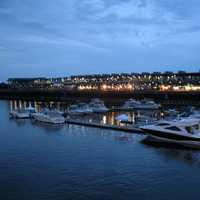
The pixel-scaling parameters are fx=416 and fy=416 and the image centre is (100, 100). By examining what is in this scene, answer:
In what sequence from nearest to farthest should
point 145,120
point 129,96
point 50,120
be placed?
point 145,120 < point 50,120 < point 129,96

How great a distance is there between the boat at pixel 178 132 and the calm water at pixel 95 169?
3.51ft

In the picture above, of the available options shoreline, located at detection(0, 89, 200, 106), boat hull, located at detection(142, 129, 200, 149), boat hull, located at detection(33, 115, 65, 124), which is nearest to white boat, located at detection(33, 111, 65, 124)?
boat hull, located at detection(33, 115, 65, 124)

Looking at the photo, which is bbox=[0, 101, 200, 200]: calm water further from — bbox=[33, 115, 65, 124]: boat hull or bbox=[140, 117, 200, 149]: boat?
bbox=[33, 115, 65, 124]: boat hull

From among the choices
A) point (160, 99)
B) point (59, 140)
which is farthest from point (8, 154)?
point (160, 99)

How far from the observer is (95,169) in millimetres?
24406

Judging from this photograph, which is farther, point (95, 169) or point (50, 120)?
point (50, 120)

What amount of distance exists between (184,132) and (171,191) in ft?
36.0

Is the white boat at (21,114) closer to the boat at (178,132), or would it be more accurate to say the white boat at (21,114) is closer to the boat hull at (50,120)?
the boat hull at (50,120)


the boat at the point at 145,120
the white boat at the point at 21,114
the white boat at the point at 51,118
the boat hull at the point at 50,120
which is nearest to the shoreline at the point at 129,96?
the white boat at the point at 21,114

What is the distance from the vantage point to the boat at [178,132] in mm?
30094

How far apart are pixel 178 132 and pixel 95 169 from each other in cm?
897

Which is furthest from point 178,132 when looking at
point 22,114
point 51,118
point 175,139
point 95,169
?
point 22,114

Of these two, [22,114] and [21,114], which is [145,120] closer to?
[22,114]

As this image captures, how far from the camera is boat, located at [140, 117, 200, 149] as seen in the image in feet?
98.7
